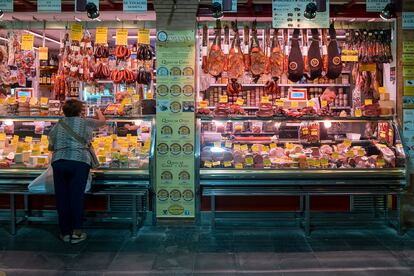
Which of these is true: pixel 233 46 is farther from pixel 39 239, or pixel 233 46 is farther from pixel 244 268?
pixel 39 239

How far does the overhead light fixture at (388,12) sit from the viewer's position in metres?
6.60

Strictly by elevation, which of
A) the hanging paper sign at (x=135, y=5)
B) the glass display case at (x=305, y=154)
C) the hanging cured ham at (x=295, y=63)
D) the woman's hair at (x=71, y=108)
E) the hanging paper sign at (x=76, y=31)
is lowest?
the glass display case at (x=305, y=154)

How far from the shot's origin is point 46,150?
23.0ft

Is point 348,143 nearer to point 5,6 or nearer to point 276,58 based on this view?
point 276,58

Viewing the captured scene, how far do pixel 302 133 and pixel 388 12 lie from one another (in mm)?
2048

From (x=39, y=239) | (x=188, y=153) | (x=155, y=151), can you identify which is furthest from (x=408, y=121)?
Result: (x=39, y=239)

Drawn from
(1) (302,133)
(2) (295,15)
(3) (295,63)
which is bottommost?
(1) (302,133)

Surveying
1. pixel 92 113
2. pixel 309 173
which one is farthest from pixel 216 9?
pixel 92 113

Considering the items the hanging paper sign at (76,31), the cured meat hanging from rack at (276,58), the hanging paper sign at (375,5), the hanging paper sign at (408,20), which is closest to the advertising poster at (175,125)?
the cured meat hanging from rack at (276,58)

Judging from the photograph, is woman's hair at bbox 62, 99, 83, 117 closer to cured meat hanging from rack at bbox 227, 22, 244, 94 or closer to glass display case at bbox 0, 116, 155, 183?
glass display case at bbox 0, 116, 155, 183

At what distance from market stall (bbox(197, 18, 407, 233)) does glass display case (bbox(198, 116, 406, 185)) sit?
0.01 m

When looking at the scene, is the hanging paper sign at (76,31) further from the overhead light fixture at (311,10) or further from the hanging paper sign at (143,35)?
the overhead light fixture at (311,10)

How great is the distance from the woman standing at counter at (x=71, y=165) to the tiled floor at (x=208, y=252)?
322mm

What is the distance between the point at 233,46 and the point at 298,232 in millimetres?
2766
